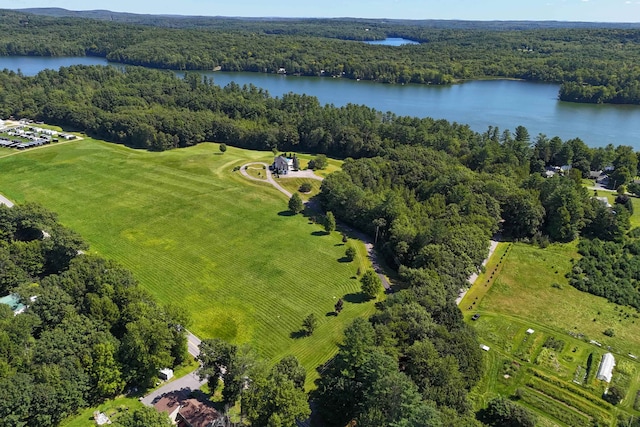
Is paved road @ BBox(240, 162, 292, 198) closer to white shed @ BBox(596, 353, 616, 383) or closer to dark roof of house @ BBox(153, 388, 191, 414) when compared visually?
dark roof of house @ BBox(153, 388, 191, 414)

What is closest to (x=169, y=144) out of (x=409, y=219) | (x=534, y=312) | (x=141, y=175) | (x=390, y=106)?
(x=141, y=175)

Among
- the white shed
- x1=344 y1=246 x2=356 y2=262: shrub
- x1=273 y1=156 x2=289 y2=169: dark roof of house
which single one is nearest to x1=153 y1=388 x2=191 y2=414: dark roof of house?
x1=344 y1=246 x2=356 y2=262: shrub

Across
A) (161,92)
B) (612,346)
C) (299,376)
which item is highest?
(161,92)

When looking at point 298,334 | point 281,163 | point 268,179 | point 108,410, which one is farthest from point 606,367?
point 281,163

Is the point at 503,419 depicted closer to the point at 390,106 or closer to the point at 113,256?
the point at 113,256

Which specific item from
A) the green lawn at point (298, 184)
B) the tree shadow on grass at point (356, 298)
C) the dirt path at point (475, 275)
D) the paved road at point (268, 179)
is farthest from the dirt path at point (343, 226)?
the dirt path at point (475, 275)

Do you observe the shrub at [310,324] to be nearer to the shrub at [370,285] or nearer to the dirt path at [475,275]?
→ the shrub at [370,285]
